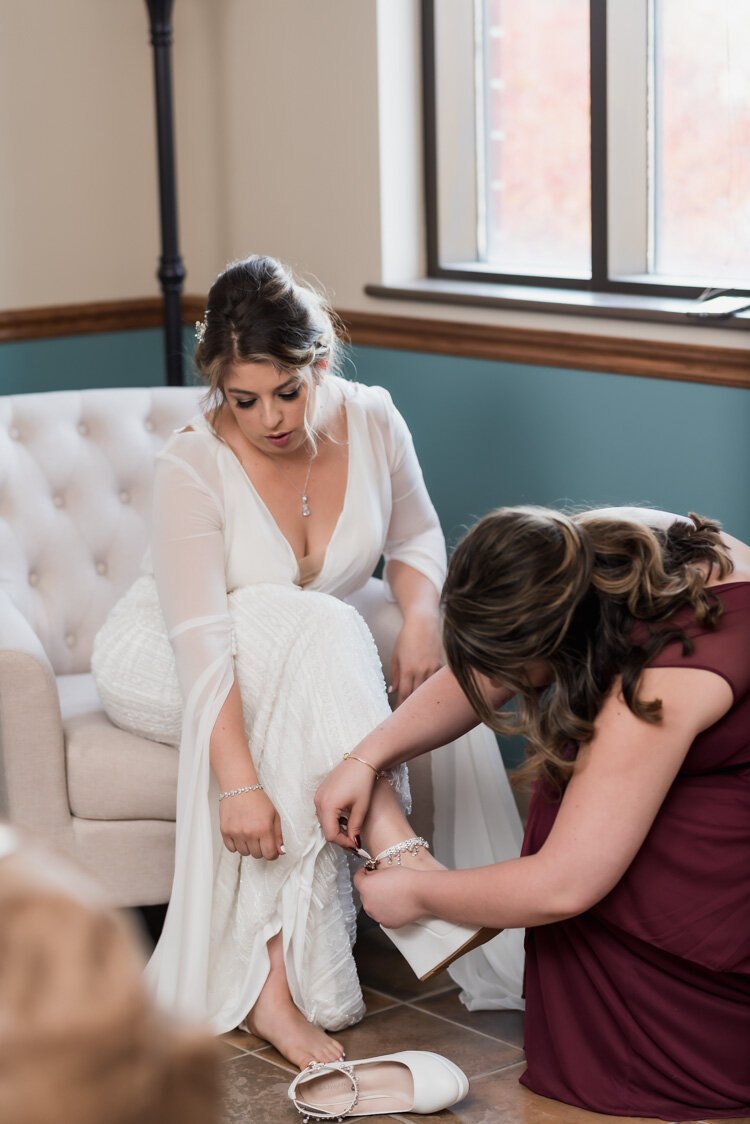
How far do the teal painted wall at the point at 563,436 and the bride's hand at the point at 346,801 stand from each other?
941 millimetres

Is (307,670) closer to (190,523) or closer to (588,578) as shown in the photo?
(190,523)

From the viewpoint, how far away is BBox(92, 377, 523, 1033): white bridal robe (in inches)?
81.0

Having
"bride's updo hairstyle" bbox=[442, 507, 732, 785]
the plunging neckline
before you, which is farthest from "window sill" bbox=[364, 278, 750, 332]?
"bride's updo hairstyle" bbox=[442, 507, 732, 785]

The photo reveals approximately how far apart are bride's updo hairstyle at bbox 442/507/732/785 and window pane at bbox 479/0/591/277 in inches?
55.0

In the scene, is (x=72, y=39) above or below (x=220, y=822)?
above

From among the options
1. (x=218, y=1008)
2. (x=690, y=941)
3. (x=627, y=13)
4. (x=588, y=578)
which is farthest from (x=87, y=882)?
(x=627, y=13)

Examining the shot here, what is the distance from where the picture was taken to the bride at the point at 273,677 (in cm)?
204

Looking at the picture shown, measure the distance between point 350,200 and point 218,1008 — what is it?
1.86 metres

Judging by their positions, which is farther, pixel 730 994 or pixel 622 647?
pixel 730 994

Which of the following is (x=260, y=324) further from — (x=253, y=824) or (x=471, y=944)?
(x=471, y=944)

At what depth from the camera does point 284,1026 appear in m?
2.03

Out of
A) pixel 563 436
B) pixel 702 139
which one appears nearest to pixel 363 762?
pixel 563 436

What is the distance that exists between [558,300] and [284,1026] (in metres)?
1.50

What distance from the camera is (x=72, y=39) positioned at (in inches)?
135
